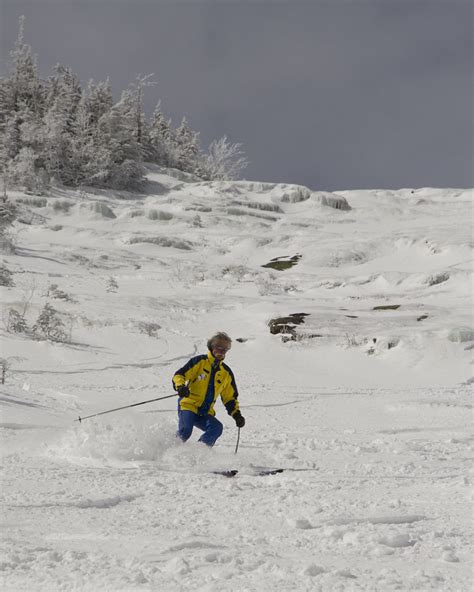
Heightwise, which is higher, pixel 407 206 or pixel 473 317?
pixel 407 206

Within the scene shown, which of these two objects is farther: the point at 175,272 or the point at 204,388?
the point at 175,272

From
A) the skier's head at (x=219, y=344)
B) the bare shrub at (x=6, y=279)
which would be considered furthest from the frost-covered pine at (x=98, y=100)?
the skier's head at (x=219, y=344)

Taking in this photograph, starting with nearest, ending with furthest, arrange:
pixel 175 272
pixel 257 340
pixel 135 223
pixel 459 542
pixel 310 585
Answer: pixel 310 585, pixel 459 542, pixel 257 340, pixel 175 272, pixel 135 223

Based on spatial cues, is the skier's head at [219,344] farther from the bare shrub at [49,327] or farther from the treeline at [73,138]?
the treeline at [73,138]

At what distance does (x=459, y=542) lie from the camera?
2.71 meters

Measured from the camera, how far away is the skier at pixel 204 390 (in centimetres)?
536

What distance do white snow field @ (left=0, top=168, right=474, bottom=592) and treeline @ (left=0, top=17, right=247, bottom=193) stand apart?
585 inches

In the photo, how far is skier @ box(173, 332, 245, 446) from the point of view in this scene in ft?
17.6

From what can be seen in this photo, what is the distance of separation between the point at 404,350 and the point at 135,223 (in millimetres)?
22252

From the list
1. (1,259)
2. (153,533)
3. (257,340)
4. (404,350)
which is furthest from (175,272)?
(153,533)

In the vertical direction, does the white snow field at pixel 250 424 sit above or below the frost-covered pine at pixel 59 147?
below

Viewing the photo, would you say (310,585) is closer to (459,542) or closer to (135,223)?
(459,542)

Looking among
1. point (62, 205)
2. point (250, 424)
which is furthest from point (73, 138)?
point (250, 424)

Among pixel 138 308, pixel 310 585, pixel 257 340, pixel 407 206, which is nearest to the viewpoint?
pixel 310 585
